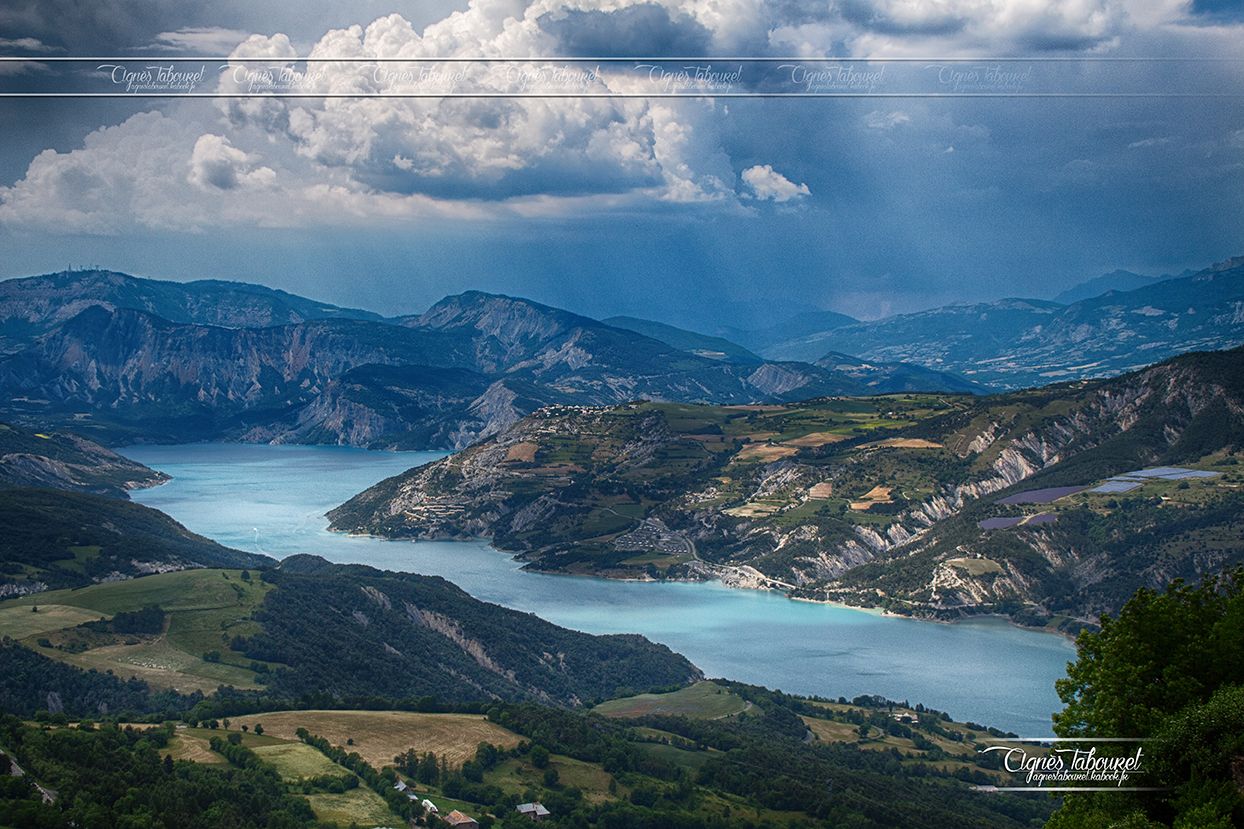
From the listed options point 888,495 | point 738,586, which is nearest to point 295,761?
point 738,586

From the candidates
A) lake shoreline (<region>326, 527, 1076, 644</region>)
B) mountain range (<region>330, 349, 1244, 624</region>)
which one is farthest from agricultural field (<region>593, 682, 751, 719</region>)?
mountain range (<region>330, 349, 1244, 624</region>)

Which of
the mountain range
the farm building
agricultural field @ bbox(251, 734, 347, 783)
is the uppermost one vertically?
the mountain range

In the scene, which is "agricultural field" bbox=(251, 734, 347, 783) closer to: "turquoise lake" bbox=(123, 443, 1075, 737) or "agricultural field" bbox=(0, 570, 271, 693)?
"agricultural field" bbox=(0, 570, 271, 693)

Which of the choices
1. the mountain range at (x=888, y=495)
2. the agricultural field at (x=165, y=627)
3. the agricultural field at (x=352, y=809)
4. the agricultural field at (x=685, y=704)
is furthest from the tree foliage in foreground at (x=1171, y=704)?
the mountain range at (x=888, y=495)

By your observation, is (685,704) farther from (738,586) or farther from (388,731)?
(738,586)

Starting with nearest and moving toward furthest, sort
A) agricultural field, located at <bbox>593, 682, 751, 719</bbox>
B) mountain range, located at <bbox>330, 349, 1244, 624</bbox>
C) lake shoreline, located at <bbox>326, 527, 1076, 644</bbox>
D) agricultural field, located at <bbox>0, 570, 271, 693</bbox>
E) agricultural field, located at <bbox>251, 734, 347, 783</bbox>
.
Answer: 1. agricultural field, located at <bbox>251, 734, 347, 783</bbox>
2. agricultural field, located at <bbox>0, 570, 271, 693</bbox>
3. agricultural field, located at <bbox>593, 682, 751, 719</bbox>
4. lake shoreline, located at <bbox>326, 527, 1076, 644</bbox>
5. mountain range, located at <bbox>330, 349, 1244, 624</bbox>

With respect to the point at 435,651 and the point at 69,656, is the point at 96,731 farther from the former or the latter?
the point at 435,651
